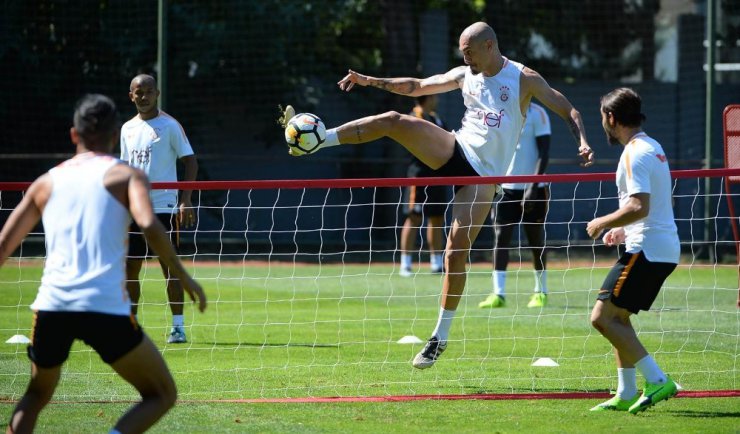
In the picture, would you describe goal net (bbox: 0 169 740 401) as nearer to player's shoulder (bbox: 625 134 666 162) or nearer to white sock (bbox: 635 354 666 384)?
white sock (bbox: 635 354 666 384)

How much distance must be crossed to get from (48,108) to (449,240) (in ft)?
45.6

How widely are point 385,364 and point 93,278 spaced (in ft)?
13.3

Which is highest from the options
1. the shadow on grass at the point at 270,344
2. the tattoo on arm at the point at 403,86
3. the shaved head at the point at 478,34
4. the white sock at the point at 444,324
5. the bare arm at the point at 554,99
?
the shaved head at the point at 478,34

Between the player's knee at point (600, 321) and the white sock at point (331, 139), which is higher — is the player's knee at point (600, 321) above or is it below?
below

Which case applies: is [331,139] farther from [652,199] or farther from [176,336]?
[176,336]

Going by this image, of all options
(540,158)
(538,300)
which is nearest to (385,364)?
(538,300)

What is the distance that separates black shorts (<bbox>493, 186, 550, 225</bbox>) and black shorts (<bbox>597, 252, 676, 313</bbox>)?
18.7 feet

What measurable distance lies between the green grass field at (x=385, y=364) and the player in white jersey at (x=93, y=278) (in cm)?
126

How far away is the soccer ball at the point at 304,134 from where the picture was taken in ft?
24.5

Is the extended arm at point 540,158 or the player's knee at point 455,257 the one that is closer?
the player's knee at point 455,257

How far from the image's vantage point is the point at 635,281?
20.8ft

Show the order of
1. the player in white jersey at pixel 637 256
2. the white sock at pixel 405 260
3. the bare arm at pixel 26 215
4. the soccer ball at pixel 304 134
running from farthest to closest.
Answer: the white sock at pixel 405 260 → the soccer ball at pixel 304 134 → the player in white jersey at pixel 637 256 → the bare arm at pixel 26 215

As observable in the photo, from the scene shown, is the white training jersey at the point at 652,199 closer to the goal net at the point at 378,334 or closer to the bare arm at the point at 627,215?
the bare arm at the point at 627,215

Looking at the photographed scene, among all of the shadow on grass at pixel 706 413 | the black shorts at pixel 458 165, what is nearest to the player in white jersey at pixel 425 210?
the black shorts at pixel 458 165
